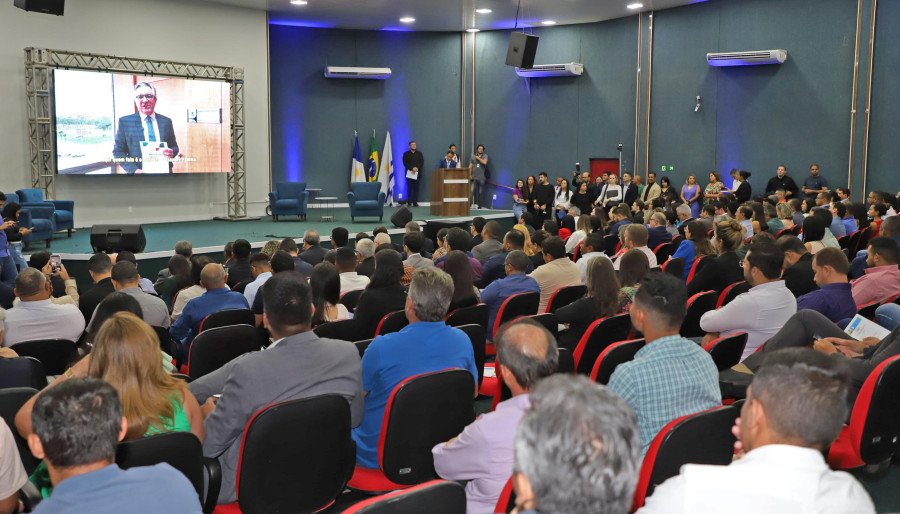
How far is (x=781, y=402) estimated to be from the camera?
184 cm

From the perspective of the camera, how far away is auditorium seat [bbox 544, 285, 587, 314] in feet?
18.8

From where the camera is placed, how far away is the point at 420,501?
1861mm

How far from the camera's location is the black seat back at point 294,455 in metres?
2.72

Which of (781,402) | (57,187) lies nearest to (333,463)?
(781,402)

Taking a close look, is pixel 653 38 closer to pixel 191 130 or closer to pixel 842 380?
pixel 191 130

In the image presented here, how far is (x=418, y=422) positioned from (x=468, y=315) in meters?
1.88

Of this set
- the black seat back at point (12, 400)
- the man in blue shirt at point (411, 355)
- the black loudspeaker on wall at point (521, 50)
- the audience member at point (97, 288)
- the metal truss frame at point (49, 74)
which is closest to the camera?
the black seat back at point (12, 400)

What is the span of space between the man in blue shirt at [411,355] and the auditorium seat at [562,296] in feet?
7.25

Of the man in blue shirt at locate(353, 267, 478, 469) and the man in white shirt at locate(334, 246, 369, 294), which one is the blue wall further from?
the man in blue shirt at locate(353, 267, 478, 469)

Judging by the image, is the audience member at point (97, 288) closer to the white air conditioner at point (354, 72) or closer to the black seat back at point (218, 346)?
the black seat back at point (218, 346)

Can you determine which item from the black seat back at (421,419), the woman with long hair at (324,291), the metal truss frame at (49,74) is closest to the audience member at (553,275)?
the woman with long hair at (324,291)

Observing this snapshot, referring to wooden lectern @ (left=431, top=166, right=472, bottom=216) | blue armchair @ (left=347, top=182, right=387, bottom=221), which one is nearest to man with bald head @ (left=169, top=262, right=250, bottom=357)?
blue armchair @ (left=347, top=182, right=387, bottom=221)

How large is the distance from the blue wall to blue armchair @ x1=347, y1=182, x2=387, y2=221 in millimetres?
3220

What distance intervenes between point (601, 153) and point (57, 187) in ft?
35.2
